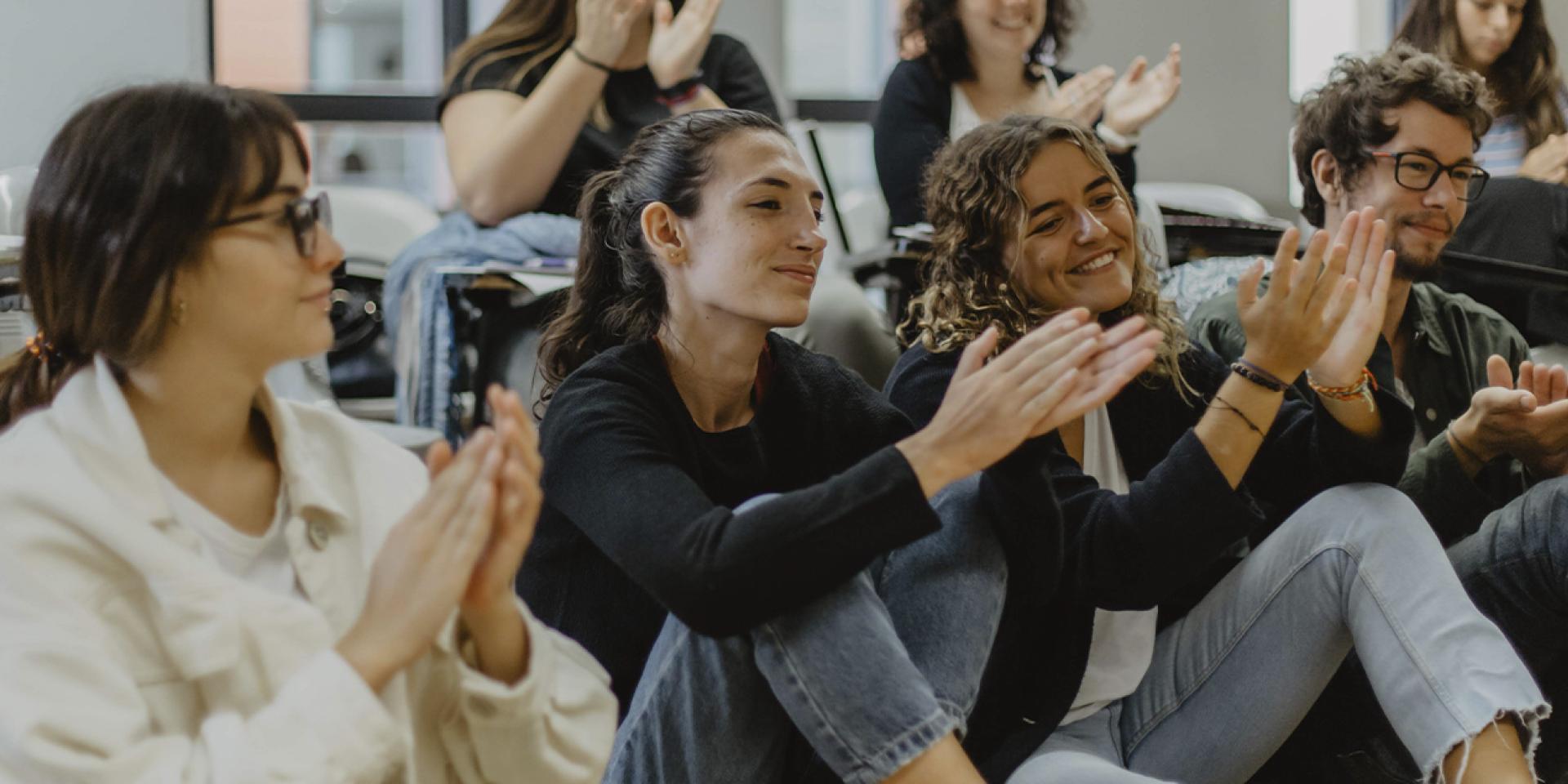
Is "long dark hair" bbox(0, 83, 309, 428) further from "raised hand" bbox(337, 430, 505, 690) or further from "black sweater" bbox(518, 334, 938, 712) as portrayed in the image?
"black sweater" bbox(518, 334, 938, 712)

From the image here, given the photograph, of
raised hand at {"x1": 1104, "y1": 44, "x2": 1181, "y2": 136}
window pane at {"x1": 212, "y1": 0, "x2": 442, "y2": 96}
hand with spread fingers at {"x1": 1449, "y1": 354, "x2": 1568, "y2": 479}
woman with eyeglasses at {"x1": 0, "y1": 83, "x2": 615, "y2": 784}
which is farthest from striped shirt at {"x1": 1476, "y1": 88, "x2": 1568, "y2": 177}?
window pane at {"x1": 212, "y1": 0, "x2": 442, "y2": 96}

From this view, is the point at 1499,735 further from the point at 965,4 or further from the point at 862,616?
the point at 965,4

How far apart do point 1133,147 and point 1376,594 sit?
1309 millimetres

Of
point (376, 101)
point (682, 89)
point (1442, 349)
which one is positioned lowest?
point (1442, 349)

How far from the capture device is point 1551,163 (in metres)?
2.73

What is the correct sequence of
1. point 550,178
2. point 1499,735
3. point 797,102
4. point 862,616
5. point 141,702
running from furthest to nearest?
point 797,102, point 550,178, point 1499,735, point 862,616, point 141,702

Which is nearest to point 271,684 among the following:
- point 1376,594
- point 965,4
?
point 1376,594

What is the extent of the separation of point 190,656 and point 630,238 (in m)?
0.78

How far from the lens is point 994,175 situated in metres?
1.71

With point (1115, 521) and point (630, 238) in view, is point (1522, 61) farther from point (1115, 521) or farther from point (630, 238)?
point (630, 238)

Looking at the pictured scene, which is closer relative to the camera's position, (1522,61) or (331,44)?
(1522,61)

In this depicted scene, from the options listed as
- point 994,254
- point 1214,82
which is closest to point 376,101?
point 1214,82

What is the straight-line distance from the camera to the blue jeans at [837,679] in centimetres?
121

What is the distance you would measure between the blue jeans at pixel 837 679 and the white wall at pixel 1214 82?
10.8 feet
